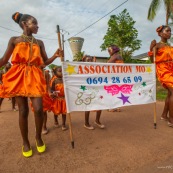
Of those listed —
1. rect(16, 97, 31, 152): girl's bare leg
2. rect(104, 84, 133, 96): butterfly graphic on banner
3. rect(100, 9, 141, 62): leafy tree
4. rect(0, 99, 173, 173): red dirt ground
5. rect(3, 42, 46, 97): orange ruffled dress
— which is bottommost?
rect(0, 99, 173, 173): red dirt ground

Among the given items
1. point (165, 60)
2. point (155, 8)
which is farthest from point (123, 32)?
point (165, 60)

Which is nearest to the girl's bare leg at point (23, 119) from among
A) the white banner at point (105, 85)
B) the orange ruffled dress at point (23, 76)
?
the orange ruffled dress at point (23, 76)

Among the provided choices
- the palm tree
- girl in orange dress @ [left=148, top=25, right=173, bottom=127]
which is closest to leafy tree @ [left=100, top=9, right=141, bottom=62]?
the palm tree

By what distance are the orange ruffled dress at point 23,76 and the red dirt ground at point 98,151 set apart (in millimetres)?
895

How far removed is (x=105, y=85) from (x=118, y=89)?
0.98ft

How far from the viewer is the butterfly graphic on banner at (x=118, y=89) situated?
359 centimetres

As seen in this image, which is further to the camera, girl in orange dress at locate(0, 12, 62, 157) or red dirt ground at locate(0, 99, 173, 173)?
girl in orange dress at locate(0, 12, 62, 157)

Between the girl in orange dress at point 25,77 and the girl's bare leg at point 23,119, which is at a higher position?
the girl in orange dress at point 25,77

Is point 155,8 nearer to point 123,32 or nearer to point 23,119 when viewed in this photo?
point 123,32

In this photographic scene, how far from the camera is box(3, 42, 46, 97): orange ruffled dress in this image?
9.09 feet

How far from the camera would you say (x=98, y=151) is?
2.88 metres

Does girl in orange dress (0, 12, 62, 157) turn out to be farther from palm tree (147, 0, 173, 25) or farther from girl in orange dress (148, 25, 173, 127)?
palm tree (147, 0, 173, 25)

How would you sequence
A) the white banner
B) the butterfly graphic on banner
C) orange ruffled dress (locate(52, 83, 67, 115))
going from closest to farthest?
1. the white banner
2. the butterfly graphic on banner
3. orange ruffled dress (locate(52, 83, 67, 115))

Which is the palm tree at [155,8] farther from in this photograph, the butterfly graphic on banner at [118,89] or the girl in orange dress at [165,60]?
the butterfly graphic on banner at [118,89]
